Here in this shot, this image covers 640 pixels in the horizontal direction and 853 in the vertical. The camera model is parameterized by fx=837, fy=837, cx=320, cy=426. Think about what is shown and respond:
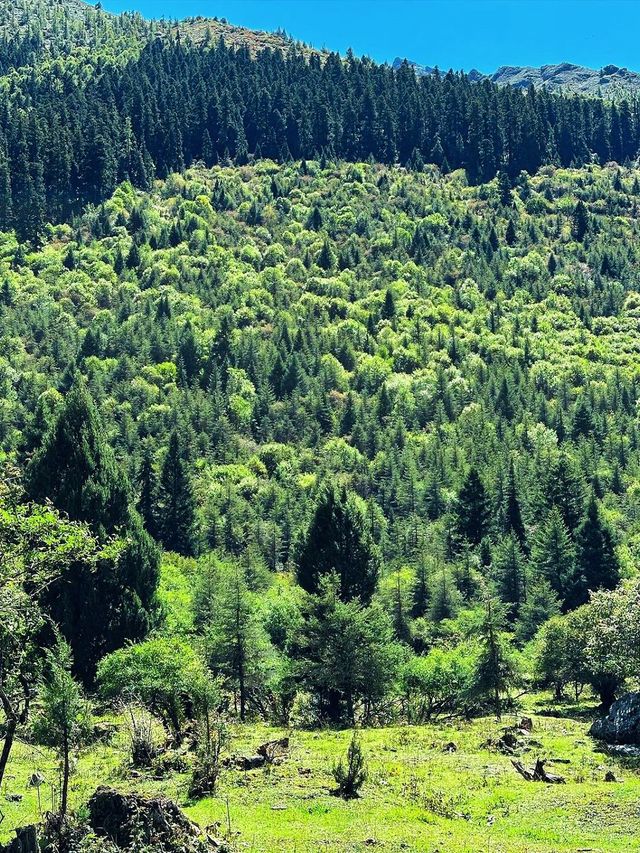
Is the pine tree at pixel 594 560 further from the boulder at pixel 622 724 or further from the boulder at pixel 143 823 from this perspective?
the boulder at pixel 143 823

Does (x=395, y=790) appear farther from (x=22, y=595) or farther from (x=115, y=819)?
(x=22, y=595)

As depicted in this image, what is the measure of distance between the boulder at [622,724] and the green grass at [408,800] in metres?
1.58

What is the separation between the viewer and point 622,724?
142 ft

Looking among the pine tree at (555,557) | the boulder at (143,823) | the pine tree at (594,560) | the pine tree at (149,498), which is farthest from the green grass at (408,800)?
the pine tree at (149,498)

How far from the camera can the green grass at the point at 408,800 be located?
1065 inches

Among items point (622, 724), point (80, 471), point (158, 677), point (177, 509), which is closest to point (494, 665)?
point (622, 724)

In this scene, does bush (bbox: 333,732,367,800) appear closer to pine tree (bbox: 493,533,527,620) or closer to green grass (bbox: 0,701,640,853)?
green grass (bbox: 0,701,640,853)

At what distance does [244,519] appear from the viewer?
128m

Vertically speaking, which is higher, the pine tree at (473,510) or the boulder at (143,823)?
the pine tree at (473,510)

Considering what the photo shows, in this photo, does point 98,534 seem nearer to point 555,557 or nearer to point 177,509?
point 555,557

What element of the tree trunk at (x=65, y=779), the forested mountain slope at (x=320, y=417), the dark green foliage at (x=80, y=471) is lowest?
the tree trunk at (x=65, y=779)

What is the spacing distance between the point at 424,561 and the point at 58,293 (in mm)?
135382

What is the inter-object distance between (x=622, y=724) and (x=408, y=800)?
16.8m

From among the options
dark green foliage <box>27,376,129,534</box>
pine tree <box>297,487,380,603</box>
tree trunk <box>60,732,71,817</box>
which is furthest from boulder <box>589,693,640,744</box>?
dark green foliage <box>27,376,129,534</box>
